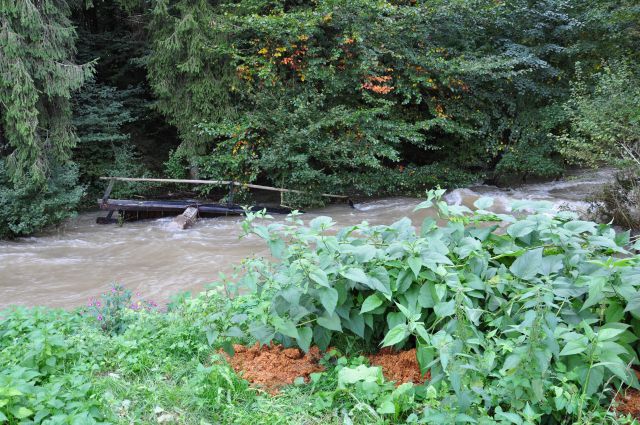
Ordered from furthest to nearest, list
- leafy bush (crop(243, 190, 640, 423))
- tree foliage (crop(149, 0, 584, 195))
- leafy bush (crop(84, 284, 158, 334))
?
tree foliage (crop(149, 0, 584, 195)) → leafy bush (crop(84, 284, 158, 334)) → leafy bush (crop(243, 190, 640, 423))

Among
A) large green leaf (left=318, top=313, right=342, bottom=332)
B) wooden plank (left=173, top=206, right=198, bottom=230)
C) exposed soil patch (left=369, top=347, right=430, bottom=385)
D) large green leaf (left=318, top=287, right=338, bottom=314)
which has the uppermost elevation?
large green leaf (left=318, top=287, right=338, bottom=314)

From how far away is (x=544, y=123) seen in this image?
46.9 feet

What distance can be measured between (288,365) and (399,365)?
63 cm

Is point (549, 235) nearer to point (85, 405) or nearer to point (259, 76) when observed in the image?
point (85, 405)

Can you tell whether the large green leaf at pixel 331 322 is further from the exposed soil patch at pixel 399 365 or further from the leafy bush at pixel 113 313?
the leafy bush at pixel 113 313

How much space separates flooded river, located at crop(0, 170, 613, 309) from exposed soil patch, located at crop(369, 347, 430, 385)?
4.99 m

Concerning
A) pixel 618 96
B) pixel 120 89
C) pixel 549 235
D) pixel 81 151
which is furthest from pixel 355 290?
pixel 120 89

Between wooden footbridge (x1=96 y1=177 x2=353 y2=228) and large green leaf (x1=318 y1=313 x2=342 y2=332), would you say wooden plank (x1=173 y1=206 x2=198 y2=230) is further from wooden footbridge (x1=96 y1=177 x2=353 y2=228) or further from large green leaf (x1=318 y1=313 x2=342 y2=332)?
large green leaf (x1=318 y1=313 x2=342 y2=332)

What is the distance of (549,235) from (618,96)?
30.6 feet

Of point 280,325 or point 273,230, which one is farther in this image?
point 273,230

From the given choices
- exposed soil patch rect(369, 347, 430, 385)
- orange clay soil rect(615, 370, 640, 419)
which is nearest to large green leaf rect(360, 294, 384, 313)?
exposed soil patch rect(369, 347, 430, 385)

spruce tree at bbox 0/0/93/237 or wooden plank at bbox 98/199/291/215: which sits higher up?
spruce tree at bbox 0/0/93/237

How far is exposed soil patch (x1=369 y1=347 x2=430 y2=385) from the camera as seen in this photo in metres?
2.70

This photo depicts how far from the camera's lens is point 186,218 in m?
11.8
